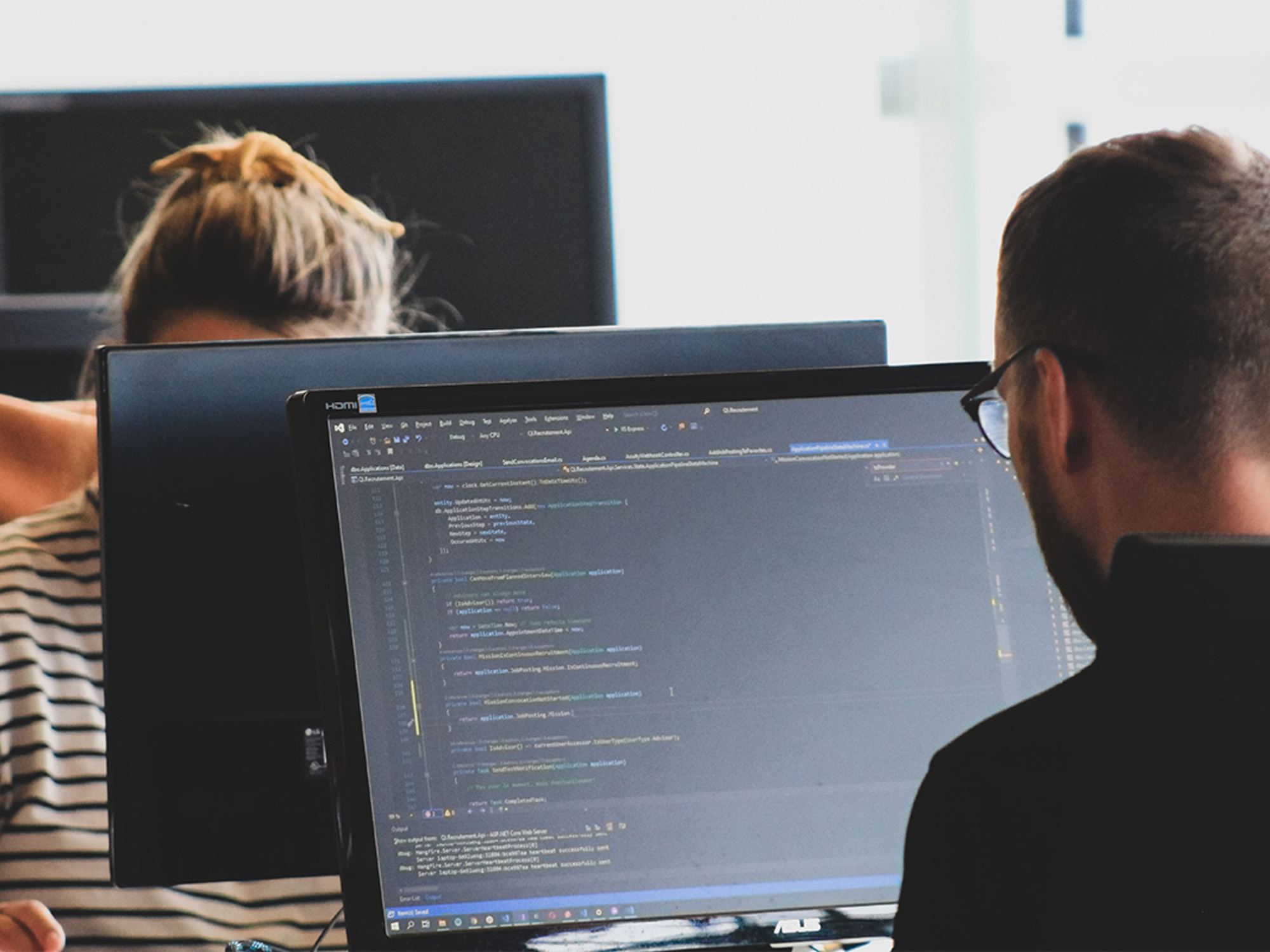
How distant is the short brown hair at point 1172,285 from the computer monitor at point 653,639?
0.79 ft

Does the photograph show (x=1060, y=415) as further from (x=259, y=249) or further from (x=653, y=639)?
(x=259, y=249)

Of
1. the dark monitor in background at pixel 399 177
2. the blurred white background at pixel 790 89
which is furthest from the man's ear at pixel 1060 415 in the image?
the blurred white background at pixel 790 89

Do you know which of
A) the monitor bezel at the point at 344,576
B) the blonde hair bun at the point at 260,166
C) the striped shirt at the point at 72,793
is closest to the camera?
the monitor bezel at the point at 344,576

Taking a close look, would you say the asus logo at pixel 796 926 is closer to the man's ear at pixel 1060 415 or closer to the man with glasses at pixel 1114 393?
the man with glasses at pixel 1114 393

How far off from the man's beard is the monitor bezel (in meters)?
0.18

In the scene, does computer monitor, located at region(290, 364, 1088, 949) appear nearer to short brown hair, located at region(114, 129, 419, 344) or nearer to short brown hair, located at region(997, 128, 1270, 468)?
short brown hair, located at region(997, 128, 1270, 468)

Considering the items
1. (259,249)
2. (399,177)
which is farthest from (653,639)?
(399,177)

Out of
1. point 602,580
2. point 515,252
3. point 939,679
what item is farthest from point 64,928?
point 515,252

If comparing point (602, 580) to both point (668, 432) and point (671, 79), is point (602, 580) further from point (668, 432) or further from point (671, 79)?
point (671, 79)

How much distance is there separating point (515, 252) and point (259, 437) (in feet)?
5.75

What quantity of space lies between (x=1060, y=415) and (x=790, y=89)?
2.37 m

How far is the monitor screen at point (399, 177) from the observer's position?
264cm

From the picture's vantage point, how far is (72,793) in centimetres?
126

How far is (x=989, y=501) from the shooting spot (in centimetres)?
98
